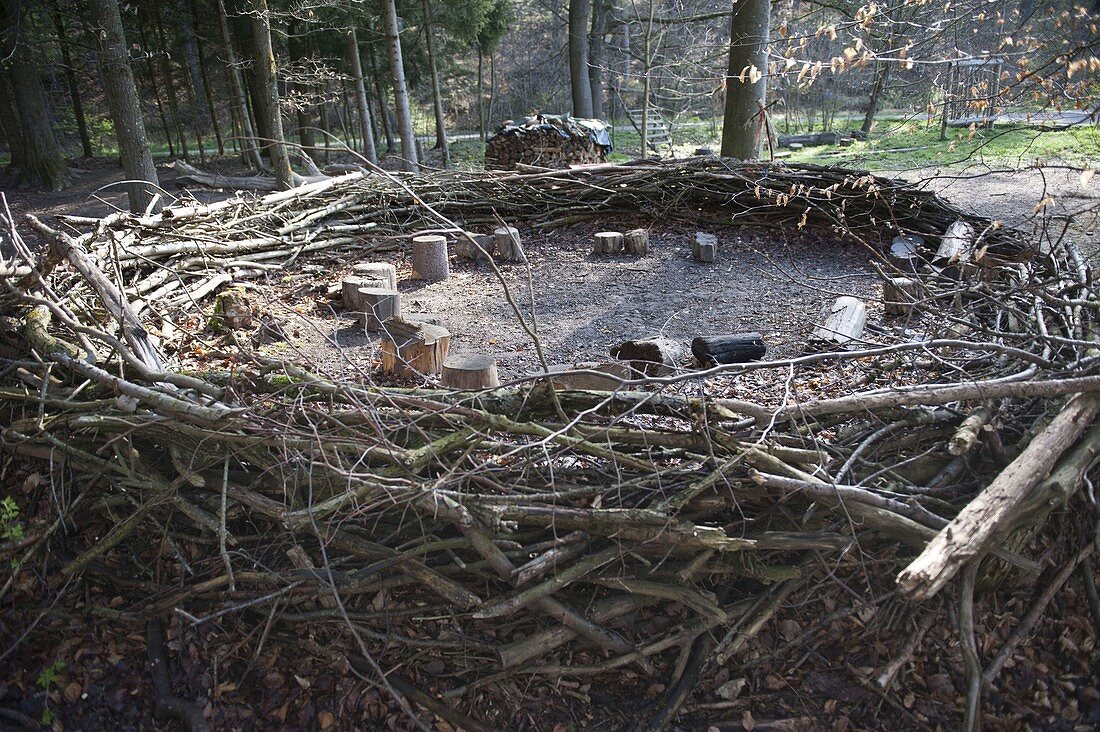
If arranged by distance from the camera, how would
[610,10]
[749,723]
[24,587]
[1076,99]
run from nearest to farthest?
[749,723], [24,587], [1076,99], [610,10]

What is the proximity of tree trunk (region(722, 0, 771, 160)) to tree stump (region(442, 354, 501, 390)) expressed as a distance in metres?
5.96

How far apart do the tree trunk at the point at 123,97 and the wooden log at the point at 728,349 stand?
17.1 ft

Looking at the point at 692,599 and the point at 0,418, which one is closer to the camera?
the point at 692,599

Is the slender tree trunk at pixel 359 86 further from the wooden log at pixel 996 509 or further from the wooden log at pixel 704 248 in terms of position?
the wooden log at pixel 996 509

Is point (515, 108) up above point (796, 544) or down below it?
above

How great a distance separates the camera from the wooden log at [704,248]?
6.57 metres

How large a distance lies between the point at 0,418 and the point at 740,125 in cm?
789

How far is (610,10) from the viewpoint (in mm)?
18922

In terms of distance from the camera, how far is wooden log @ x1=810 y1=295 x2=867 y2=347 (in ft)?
14.6

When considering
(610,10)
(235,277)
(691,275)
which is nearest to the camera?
(235,277)

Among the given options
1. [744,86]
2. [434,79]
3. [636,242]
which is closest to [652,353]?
[636,242]

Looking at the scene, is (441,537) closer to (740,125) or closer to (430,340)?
(430,340)

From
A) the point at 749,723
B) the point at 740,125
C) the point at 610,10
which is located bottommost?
the point at 749,723

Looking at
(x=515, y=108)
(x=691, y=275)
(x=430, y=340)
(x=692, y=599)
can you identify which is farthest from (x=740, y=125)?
(x=515, y=108)
